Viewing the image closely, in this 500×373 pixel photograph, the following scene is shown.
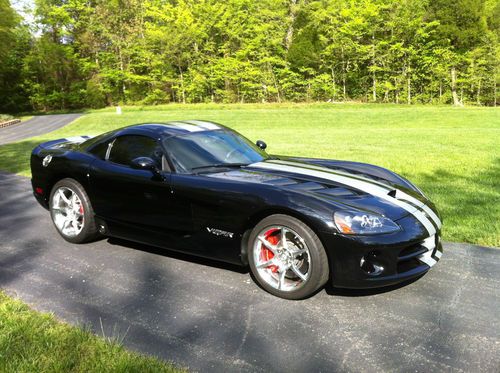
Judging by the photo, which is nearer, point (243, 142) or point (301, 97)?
point (243, 142)

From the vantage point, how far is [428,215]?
3.54 m

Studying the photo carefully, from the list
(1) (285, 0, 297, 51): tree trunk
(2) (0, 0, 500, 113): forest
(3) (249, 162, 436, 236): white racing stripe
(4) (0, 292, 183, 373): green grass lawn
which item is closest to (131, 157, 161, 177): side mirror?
(3) (249, 162, 436, 236): white racing stripe

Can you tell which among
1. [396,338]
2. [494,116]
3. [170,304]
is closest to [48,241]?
[170,304]

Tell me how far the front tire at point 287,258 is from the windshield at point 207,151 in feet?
3.17

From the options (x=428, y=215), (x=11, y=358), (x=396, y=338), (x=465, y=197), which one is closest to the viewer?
(x=11, y=358)

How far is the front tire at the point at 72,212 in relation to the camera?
14.7ft

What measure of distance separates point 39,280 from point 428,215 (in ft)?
11.0

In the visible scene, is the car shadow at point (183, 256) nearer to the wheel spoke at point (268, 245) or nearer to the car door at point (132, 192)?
the car door at point (132, 192)

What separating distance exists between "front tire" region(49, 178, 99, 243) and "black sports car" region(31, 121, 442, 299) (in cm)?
1

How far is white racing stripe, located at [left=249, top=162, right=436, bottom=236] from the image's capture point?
11.2 ft

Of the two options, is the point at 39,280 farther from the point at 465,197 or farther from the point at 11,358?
the point at 465,197

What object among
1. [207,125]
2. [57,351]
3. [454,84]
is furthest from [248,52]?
[57,351]

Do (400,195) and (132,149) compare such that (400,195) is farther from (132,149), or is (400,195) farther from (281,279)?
(132,149)

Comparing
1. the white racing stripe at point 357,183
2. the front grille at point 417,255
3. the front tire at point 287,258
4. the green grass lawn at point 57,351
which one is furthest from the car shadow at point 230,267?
the green grass lawn at point 57,351
